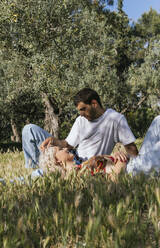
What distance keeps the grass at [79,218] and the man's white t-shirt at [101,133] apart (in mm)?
1615

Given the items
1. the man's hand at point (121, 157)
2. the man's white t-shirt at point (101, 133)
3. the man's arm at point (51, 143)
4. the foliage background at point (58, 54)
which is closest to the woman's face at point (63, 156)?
the man's arm at point (51, 143)

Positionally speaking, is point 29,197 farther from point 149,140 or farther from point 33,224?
point 149,140

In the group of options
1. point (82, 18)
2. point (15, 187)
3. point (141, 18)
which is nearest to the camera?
point (15, 187)

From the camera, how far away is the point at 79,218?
183 cm

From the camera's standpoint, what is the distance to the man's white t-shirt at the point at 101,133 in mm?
4887

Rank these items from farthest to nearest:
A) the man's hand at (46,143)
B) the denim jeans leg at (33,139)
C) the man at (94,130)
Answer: the denim jeans leg at (33,139) → the man at (94,130) → the man's hand at (46,143)

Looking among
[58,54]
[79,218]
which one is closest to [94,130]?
[79,218]

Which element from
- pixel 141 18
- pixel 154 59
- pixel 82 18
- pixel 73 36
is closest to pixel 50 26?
pixel 73 36

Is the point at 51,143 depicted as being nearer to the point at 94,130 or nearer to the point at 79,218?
the point at 94,130

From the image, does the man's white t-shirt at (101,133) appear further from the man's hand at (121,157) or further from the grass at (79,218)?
the grass at (79,218)

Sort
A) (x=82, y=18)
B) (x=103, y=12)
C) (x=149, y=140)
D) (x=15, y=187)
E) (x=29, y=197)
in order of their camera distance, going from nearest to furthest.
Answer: (x=29, y=197) → (x=15, y=187) → (x=149, y=140) → (x=82, y=18) → (x=103, y=12)

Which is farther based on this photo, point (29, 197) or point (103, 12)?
point (103, 12)

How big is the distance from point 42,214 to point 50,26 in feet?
40.0

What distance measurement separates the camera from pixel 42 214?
2328mm
